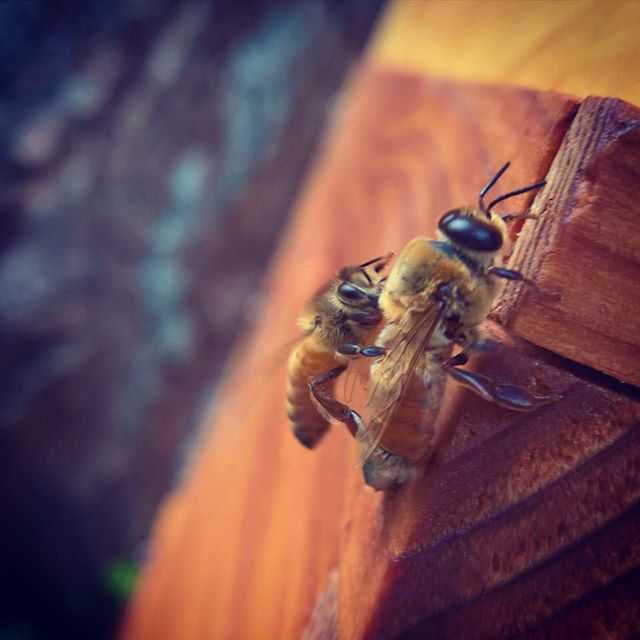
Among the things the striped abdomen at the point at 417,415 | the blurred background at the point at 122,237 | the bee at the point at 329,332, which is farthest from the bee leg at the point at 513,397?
the blurred background at the point at 122,237

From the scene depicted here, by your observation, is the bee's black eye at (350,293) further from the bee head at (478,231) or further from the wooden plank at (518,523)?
the wooden plank at (518,523)

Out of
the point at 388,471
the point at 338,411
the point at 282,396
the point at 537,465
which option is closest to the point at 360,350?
the point at 338,411

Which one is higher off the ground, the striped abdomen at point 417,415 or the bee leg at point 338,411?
the striped abdomen at point 417,415

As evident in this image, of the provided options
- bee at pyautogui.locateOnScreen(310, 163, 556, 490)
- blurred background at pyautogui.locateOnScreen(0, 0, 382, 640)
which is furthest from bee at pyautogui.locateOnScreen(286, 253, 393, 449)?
blurred background at pyautogui.locateOnScreen(0, 0, 382, 640)

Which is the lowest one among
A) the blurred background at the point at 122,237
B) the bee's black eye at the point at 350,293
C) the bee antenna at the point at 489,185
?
the blurred background at the point at 122,237

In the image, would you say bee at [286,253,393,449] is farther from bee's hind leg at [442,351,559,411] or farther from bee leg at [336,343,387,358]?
bee's hind leg at [442,351,559,411]

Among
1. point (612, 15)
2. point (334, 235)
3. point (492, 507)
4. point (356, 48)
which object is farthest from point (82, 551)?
point (612, 15)

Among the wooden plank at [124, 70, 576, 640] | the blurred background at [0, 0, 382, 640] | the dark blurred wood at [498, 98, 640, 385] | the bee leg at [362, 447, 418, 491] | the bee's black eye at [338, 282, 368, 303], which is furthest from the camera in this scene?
the blurred background at [0, 0, 382, 640]
